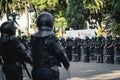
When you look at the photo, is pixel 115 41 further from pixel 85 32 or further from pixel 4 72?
pixel 4 72

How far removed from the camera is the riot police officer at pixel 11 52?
976 cm

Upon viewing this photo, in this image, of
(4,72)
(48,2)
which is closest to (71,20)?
(48,2)

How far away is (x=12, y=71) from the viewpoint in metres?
9.76

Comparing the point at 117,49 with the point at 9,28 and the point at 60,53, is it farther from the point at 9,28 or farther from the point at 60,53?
the point at 60,53

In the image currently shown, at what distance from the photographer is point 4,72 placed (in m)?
9.92

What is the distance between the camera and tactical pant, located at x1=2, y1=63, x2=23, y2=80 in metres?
9.77

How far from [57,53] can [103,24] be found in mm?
65475

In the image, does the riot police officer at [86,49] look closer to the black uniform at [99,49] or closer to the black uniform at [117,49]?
the black uniform at [99,49]

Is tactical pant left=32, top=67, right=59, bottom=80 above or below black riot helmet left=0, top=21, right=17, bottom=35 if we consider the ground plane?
below

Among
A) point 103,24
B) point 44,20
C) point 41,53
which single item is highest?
point 44,20

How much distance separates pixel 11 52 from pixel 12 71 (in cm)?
36

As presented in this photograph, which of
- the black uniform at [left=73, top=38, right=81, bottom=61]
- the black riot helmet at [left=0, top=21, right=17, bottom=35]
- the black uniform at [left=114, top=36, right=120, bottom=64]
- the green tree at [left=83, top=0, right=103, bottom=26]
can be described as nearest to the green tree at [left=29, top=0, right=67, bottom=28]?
the green tree at [left=83, top=0, right=103, bottom=26]

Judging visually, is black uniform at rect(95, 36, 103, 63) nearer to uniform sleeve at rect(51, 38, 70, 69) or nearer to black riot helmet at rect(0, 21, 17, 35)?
black riot helmet at rect(0, 21, 17, 35)

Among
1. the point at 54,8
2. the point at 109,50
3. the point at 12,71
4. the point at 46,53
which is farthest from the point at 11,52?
the point at 54,8
